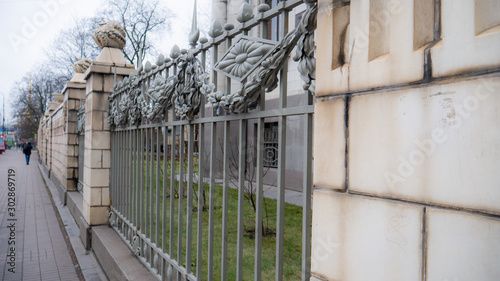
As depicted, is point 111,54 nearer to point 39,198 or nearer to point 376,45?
point 376,45

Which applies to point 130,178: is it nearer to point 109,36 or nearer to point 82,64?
point 109,36

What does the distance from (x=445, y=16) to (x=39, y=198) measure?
12.1 m

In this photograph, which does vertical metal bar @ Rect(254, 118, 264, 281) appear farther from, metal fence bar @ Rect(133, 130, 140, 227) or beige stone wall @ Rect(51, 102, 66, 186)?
beige stone wall @ Rect(51, 102, 66, 186)

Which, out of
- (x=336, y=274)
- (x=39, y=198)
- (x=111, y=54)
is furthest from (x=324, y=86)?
(x=39, y=198)

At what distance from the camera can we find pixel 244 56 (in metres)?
2.07

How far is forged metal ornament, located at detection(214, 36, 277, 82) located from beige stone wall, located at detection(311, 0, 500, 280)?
524 millimetres

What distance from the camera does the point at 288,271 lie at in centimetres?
440

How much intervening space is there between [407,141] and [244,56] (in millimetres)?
1181

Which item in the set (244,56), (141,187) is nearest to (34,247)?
(141,187)

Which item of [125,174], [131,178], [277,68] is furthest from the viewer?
[125,174]

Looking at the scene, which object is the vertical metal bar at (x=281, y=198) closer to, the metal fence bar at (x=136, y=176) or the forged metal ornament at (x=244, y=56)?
the forged metal ornament at (x=244, y=56)

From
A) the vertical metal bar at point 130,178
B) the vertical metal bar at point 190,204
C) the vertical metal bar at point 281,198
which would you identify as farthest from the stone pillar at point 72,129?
the vertical metal bar at point 281,198

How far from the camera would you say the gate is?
1804mm

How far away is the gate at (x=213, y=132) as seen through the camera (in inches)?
71.0
